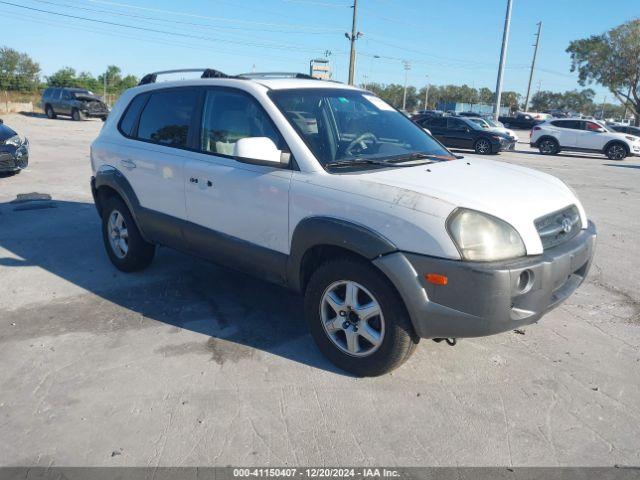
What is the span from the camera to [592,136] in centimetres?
2183

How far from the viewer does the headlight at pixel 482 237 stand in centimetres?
278

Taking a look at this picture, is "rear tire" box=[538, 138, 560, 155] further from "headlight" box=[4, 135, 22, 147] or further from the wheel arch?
"headlight" box=[4, 135, 22, 147]

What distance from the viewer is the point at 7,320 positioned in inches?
163

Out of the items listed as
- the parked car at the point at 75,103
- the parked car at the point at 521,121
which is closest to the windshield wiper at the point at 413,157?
the parked car at the point at 75,103

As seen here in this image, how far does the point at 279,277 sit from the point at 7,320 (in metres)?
2.29

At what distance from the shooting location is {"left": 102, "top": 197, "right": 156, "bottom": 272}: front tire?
4.98m

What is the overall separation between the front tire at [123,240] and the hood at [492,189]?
9.00ft

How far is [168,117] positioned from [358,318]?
8.34 feet

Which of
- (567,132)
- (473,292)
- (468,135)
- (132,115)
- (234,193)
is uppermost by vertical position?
(132,115)

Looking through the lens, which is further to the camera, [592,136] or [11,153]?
[592,136]

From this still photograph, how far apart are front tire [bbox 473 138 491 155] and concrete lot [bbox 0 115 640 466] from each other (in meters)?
16.8

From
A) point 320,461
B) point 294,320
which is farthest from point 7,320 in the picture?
point 320,461

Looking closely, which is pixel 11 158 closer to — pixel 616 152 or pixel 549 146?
pixel 549 146

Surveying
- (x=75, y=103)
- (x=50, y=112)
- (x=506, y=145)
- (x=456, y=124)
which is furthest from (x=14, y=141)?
(x=50, y=112)
